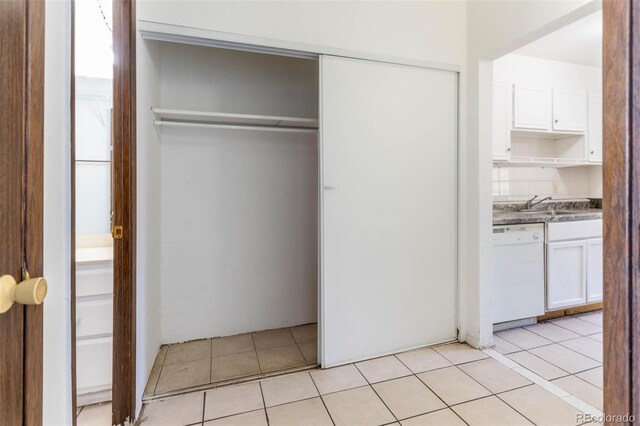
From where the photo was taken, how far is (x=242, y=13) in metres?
1.83

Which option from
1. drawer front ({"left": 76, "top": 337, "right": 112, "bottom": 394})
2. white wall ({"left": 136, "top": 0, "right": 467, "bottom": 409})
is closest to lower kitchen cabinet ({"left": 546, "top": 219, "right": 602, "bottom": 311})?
white wall ({"left": 136, "top": 0, "right": 467, "bottom": 409})

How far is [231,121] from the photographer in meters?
2.43

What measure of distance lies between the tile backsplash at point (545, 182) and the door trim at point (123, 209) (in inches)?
129

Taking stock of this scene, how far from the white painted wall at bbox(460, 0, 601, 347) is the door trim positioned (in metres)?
2.17

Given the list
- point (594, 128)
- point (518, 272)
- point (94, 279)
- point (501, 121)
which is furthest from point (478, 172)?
point (94, 279)

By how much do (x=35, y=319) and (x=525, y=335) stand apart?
3.01 metres

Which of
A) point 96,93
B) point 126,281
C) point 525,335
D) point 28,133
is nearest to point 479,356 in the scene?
point 525,335

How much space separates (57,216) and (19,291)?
27 cm

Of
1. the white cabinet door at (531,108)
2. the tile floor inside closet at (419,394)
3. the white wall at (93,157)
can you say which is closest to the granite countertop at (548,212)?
the white cabinet door at (531,108)

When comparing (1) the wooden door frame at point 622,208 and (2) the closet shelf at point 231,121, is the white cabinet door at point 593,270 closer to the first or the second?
(2) the closet shelf at point 231,121

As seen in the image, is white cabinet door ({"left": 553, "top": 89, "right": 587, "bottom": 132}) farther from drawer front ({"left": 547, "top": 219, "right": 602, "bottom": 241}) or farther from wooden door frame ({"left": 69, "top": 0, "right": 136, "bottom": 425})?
wooden door frame ({"left": 69, "top": 0, "right": 136, "bottom": 425})

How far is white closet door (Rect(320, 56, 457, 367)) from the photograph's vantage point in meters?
2.03

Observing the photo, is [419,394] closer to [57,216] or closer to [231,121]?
[57,216]

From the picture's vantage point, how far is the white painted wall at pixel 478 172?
2158 mm
